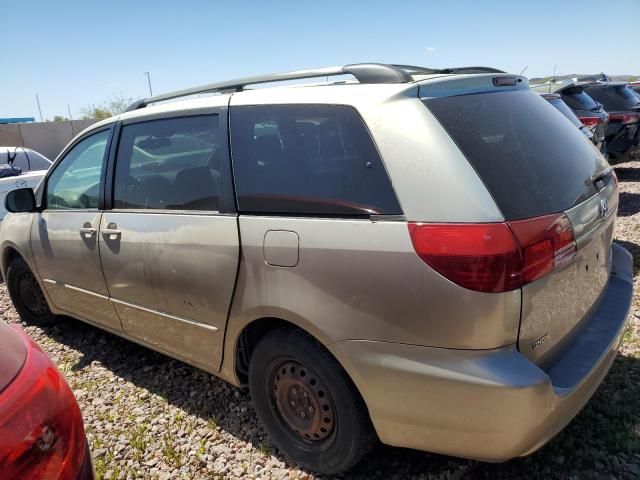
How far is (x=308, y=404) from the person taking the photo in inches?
88.5

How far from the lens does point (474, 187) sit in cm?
173

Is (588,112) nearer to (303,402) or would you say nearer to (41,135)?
(303,402)

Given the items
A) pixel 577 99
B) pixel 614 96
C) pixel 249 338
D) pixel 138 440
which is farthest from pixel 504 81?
pixel 614 96

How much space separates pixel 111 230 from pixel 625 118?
9.32 metres

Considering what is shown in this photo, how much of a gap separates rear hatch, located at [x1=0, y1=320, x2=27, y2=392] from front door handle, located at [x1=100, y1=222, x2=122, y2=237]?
1.28 meters

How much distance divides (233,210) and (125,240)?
934mm

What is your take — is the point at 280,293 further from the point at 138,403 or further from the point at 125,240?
the point at 138,403

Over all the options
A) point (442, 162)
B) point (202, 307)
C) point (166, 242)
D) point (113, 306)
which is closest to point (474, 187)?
point (442, 162)

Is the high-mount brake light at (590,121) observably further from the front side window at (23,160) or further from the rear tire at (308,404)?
the front side window at (23,160)

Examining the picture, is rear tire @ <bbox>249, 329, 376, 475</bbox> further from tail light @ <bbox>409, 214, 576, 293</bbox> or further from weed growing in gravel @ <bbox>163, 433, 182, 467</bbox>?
tail light @ <bbox>409, 214, 576, 293</bbox>

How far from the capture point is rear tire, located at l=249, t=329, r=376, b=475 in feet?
6.79

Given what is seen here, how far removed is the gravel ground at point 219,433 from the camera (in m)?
2.27

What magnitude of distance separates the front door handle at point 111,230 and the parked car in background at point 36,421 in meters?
1.37

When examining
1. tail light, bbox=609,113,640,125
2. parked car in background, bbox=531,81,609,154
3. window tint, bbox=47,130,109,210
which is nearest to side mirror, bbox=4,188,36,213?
window tint, bbox=47,130,109,210
